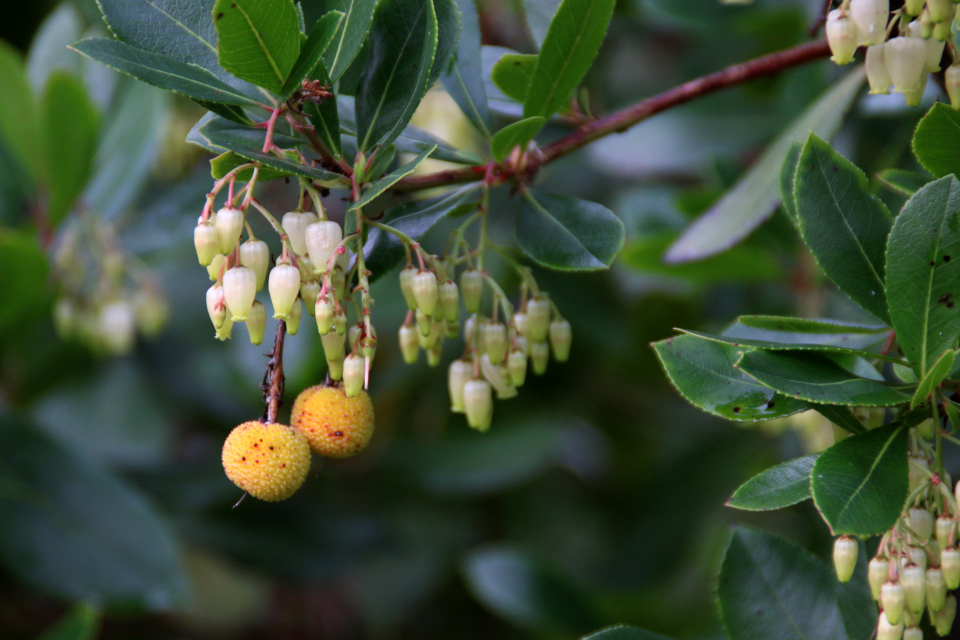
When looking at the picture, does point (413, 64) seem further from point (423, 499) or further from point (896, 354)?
point (423, 499)

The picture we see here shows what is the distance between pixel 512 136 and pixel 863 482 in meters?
0.45

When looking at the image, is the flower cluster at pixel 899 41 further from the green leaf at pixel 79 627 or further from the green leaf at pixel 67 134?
the green leaf at pixel 79 627

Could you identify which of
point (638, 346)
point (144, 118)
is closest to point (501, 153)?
point (144, 118)

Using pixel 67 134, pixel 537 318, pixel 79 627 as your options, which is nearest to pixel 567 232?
pixel 537 318

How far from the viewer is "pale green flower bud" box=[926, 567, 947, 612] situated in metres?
0.67

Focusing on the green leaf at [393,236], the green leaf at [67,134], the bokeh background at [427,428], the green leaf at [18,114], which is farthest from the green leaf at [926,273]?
the green leaf at [18,114]

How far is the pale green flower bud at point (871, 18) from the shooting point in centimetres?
72

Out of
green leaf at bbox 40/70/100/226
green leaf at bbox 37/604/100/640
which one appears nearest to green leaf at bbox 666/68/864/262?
green leaf at bbox 40/70/100/226

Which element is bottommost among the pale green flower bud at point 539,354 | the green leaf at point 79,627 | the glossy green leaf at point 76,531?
the green leaf at point 79,627

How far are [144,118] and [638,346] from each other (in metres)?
1.42

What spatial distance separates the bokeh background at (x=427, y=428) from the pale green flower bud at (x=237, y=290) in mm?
920

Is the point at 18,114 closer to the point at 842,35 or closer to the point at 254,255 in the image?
the point at 254,255

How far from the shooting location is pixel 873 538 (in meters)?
0.84

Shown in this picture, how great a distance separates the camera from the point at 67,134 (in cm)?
154
